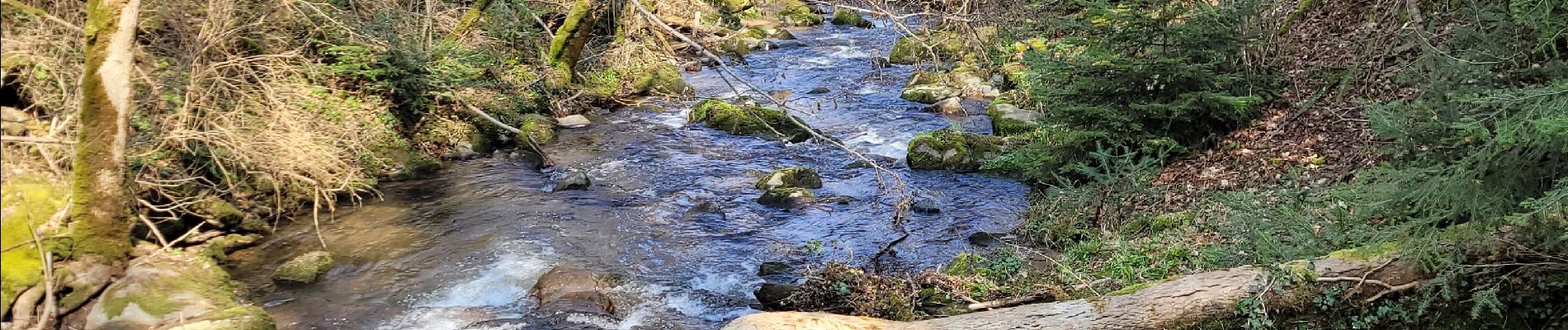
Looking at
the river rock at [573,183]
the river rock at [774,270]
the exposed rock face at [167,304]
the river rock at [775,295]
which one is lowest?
the river rock at [573,183]

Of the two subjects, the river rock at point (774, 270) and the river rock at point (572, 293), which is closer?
the river rock at point (572, 293)

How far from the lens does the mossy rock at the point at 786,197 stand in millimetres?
10359

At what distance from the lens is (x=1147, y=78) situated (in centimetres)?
861

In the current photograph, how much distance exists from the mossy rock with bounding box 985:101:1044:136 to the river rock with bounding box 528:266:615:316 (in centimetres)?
629

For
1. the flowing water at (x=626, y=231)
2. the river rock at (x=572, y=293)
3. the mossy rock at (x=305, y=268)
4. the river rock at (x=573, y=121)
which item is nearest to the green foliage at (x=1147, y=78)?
the flowing water at (x=626, y=231)

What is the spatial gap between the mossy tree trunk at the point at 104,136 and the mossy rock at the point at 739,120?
7.82 metres

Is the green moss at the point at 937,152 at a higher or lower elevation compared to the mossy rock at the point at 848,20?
higher

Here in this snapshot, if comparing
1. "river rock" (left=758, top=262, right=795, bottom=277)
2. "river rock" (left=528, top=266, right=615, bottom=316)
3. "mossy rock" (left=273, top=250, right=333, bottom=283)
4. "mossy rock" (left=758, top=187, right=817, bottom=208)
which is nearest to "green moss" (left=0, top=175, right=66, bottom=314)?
"mossy rock" (left=273, top=250, right=333, bottom=283)

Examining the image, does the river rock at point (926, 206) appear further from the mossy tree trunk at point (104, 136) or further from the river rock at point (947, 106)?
the mossy tree trunk at point (104, 136)

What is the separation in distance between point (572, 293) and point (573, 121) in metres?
6.88

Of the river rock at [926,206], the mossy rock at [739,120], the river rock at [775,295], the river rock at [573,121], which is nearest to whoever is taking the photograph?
the river rock at [775,295]

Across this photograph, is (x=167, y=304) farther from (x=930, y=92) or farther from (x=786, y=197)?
(x=930, y=92)

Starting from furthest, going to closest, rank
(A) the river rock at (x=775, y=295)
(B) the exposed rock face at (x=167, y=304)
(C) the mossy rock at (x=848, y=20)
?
(C) the mossy rock at (x=848, y=20) → (A) the river rock at (x=775, y=295) → (B) the exposed rock face at (x=167, y=304)

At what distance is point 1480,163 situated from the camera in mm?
4637
